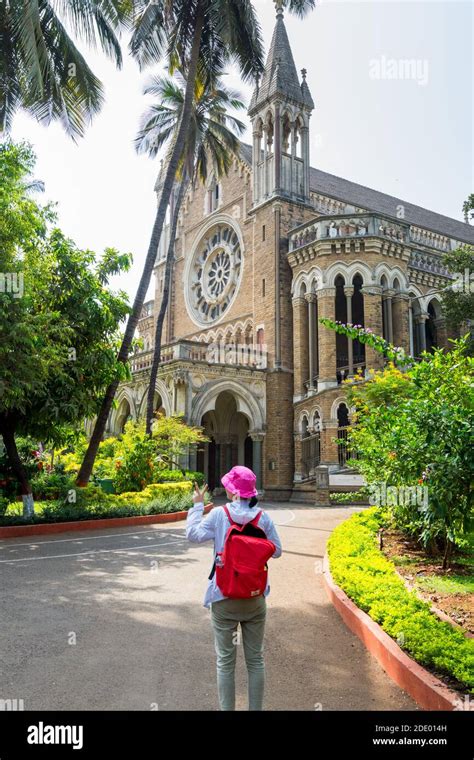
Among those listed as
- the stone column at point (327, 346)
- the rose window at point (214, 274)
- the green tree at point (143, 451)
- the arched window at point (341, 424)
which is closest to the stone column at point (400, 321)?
the stone column at point (327, 346)

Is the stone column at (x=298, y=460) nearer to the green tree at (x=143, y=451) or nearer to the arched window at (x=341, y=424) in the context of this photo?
the arched window at (x=341, y=424)

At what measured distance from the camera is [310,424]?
84.2 feet

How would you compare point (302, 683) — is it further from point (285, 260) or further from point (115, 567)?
point (285, 260)

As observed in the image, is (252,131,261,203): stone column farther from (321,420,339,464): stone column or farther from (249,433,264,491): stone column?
(321,420,339,464): stone column

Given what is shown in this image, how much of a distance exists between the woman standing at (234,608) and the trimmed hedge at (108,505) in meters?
9.64

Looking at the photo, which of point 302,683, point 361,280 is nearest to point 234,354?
point 361,280

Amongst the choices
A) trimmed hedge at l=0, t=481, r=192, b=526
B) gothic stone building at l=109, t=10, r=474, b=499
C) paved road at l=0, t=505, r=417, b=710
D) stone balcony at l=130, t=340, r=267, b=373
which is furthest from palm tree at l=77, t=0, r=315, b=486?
gothic stone building at l=109, t=10, r=474, b=499

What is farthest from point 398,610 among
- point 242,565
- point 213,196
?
point 213,196

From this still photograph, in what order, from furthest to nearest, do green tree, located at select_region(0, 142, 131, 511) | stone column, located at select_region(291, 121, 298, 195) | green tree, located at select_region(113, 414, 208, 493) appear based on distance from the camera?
1. stone column, located at select_region(291, 121, 298, 195)
2. green tree, located at select_region(113, 414, 208, 493)
3. green tree, located at select_region(0, 142, 131, 511)

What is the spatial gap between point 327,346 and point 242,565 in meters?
21.6

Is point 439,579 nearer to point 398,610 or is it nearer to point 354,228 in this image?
point 398,610

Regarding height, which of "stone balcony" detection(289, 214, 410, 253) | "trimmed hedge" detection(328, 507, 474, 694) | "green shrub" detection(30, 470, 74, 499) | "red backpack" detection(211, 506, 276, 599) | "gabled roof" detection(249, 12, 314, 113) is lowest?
"trimmed hedge" detection(328, 507, 474, 694)

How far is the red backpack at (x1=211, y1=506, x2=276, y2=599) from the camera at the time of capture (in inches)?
144

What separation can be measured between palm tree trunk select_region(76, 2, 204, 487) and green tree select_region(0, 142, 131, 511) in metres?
0.38
